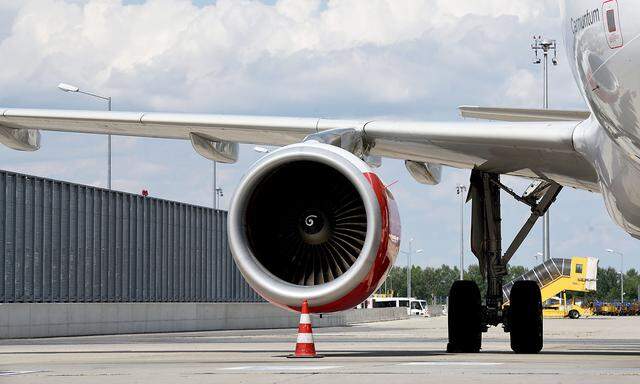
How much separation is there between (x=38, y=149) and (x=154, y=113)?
2.25 meters

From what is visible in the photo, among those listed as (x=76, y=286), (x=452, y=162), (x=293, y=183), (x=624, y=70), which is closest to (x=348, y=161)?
(x=293, y=183)

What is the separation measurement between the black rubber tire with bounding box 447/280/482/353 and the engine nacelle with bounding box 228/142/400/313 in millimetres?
2711

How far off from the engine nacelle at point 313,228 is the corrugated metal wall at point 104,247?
1747cm

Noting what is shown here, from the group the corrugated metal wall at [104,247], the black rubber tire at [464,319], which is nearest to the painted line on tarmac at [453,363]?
the black rubber tire at [464,319]

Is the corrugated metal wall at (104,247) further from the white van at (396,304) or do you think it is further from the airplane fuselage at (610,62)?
the white van at (396,304)

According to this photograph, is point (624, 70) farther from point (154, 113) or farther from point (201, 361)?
point (154, 113)

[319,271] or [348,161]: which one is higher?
[348,161]

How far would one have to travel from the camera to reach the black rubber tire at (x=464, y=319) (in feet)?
50.6

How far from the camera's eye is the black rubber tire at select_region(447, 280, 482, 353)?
15.4m

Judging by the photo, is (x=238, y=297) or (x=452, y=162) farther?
(x=238, y=297)

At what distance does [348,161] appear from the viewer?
13.0m

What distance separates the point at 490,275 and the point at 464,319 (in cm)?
64

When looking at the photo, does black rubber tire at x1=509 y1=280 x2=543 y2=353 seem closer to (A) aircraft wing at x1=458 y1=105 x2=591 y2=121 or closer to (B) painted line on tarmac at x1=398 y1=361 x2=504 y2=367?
(A) aircraft wing at x1=458 y1=105 x2=591 y2=121

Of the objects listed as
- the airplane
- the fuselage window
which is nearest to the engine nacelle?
the airplane
